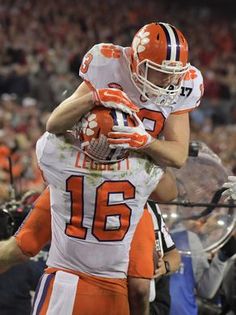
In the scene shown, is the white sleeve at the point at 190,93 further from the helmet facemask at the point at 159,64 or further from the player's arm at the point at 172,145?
the helmet facemask at the point at 159,64

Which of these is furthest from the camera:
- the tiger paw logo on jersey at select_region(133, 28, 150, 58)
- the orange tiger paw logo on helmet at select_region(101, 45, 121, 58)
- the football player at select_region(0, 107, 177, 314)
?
the orange tiger paw logo on helmet at select_region(101, 45, 121, 58)

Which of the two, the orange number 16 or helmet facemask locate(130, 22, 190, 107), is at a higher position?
helmet facemask locate(130, 22, 190, 107)

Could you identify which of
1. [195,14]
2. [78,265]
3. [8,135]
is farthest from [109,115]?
[195,14]

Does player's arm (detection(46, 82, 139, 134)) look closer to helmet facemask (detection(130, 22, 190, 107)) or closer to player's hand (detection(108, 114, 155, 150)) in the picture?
player's hand (detection(108, 114, 155, 150))

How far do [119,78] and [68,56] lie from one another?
8.76 meters

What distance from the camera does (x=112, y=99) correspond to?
237 cm

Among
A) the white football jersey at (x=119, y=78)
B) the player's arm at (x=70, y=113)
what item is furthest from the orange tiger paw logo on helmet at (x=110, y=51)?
the player's arm at (x=70, y=113)

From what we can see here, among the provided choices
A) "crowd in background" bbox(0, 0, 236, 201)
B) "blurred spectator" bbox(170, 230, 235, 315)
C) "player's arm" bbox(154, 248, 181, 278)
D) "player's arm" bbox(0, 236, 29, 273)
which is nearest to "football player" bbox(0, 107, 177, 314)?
"player's arm" bbox(0, 236, 29, 273)

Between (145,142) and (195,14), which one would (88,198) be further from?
(195,14)

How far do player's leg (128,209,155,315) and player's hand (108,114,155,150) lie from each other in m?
0.41

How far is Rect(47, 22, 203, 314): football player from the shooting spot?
2.43 m

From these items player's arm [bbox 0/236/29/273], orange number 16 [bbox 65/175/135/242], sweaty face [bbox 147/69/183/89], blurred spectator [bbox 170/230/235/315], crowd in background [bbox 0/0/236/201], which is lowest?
crowd in background [bbox 0/0/236/201]

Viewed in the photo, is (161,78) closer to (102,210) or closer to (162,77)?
(162,77)

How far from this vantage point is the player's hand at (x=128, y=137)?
2.36 m
